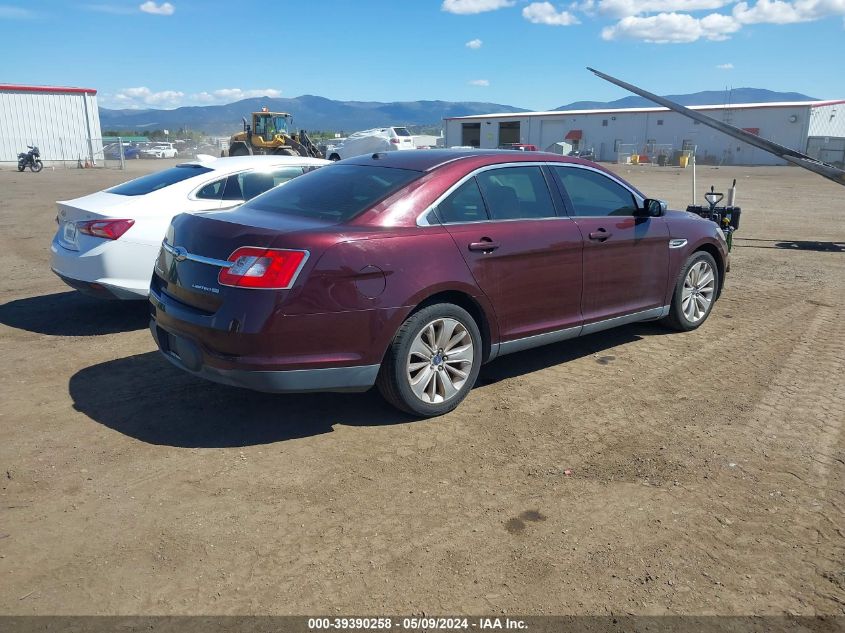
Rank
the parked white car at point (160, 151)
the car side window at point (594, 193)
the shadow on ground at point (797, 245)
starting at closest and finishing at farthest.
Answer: the car side window at point (594, 193)
the shadow on ground at point (797, 245)
the parked white car at point (160, 151)

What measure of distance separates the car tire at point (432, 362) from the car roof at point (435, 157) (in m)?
1.08

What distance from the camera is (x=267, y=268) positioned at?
384cm

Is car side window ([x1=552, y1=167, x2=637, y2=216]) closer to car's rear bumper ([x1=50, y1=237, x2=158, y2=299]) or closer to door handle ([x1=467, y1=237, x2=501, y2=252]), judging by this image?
door handle ([x1=467, y1=237, x2=501, y2=252])

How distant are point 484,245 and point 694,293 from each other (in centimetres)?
291

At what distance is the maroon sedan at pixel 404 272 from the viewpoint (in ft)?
12.7

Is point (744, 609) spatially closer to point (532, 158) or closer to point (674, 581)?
point (674, 581)

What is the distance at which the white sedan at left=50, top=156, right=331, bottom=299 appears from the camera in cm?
604

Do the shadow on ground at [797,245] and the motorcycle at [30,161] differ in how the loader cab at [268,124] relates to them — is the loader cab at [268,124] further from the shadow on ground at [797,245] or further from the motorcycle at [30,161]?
the shadow on ground at [797,245]

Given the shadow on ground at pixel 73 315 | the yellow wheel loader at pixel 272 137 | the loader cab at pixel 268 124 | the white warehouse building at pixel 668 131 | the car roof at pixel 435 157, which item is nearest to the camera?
the car roof at pixel 435 157

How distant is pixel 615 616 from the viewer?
2.69 m

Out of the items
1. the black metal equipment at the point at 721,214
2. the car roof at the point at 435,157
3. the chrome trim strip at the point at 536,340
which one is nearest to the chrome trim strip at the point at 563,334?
the chrome trim strip at the point at 536,340

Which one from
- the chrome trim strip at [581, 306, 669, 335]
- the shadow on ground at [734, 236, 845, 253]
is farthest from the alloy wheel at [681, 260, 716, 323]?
the shadow on ground at [734, 236, 845, 253]

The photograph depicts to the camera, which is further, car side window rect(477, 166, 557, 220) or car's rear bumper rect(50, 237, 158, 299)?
car's rear bumper rect(50, 237, 158, 299)

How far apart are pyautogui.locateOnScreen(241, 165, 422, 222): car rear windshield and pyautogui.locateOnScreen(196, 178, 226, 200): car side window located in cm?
200
